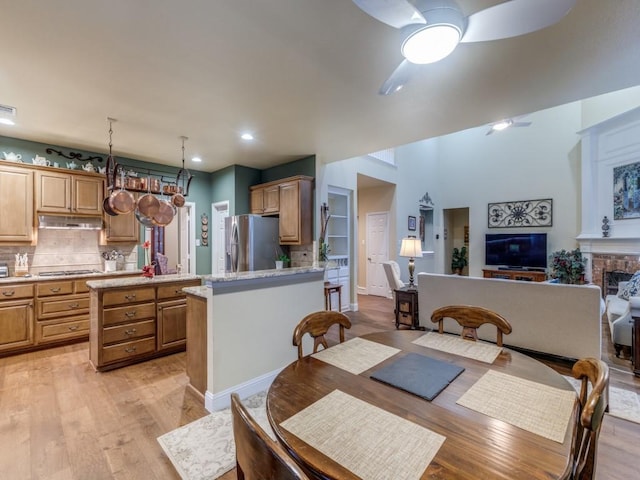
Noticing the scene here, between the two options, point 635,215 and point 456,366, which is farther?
point 635,215

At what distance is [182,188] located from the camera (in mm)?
5305

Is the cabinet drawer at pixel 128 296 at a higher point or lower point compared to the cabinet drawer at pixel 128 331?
higher

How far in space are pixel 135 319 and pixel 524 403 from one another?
3.46 metres

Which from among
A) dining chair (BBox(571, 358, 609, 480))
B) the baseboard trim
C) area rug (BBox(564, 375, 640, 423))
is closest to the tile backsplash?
the baseboard trim

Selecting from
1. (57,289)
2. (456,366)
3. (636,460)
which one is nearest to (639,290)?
(636,460)

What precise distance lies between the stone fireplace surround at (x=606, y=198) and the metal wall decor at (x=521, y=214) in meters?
0.86

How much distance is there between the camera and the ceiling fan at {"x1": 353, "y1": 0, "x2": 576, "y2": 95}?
1.38 metres

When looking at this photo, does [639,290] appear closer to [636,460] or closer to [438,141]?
[636,460]

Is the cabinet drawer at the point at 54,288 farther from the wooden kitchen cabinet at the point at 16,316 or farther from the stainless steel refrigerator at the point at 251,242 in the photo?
the stainless steel refrigerator at the point at 251,242

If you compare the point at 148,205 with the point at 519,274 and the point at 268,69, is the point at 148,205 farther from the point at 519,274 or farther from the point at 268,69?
the point at 519,274

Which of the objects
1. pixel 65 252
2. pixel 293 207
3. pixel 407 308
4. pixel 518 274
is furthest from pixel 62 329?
pixel 518 274

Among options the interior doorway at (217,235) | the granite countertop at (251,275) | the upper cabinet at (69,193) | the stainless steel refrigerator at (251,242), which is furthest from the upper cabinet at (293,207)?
the upper cabinet at (69,193)

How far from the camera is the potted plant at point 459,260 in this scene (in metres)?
8.60

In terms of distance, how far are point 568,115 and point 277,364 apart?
7815 millimetres
